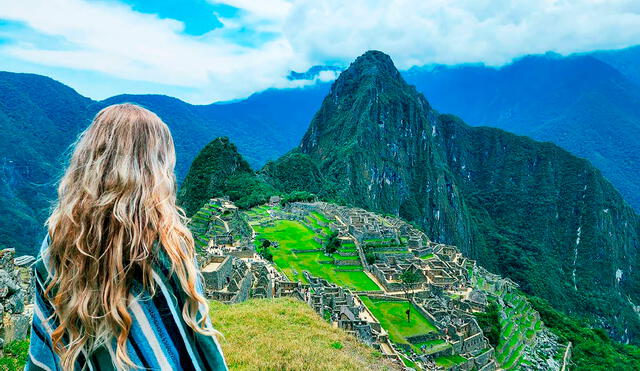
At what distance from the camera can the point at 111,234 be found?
2.11 meters

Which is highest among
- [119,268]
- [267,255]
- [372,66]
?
[372,66]

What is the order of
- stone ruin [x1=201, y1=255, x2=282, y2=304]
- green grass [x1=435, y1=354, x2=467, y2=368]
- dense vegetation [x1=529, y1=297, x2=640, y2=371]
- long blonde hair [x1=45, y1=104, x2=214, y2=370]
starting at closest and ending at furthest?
long blonde hair [x1=45, y1=104, x2=214, y2=370]
stone ruin [x1=201, y1=255, x2=282, y2=304]
green grass [x1=435, y1=354, x2=467, y2=368]
dense vegetation [x1=529, y1=297, x2=640, y2=371]

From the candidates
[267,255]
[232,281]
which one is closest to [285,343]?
[232,281]

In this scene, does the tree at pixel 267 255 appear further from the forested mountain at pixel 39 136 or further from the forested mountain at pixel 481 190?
the forested mountain at pixel 481 190

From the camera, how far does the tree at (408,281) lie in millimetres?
28766

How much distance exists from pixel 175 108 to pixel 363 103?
57.2m

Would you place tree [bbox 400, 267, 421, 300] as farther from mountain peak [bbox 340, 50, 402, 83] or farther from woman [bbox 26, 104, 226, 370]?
mountain peak [bbox 340, 50, 402, 83]

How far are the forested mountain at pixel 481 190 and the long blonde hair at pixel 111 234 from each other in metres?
83.3

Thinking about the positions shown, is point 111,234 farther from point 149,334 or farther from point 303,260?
point 303,260

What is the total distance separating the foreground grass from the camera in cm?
747

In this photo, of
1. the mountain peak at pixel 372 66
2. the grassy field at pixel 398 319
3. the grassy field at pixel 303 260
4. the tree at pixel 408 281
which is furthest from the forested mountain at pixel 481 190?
the grassy field at pixel 398 319

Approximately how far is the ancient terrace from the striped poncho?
1224 cm

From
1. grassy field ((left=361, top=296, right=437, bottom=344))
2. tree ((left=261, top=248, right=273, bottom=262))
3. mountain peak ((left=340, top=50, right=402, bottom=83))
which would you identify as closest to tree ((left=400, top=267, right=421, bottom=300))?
grassy field ((left=361, top=296, right=437, bottom=344))

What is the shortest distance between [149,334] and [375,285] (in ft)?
96.0
